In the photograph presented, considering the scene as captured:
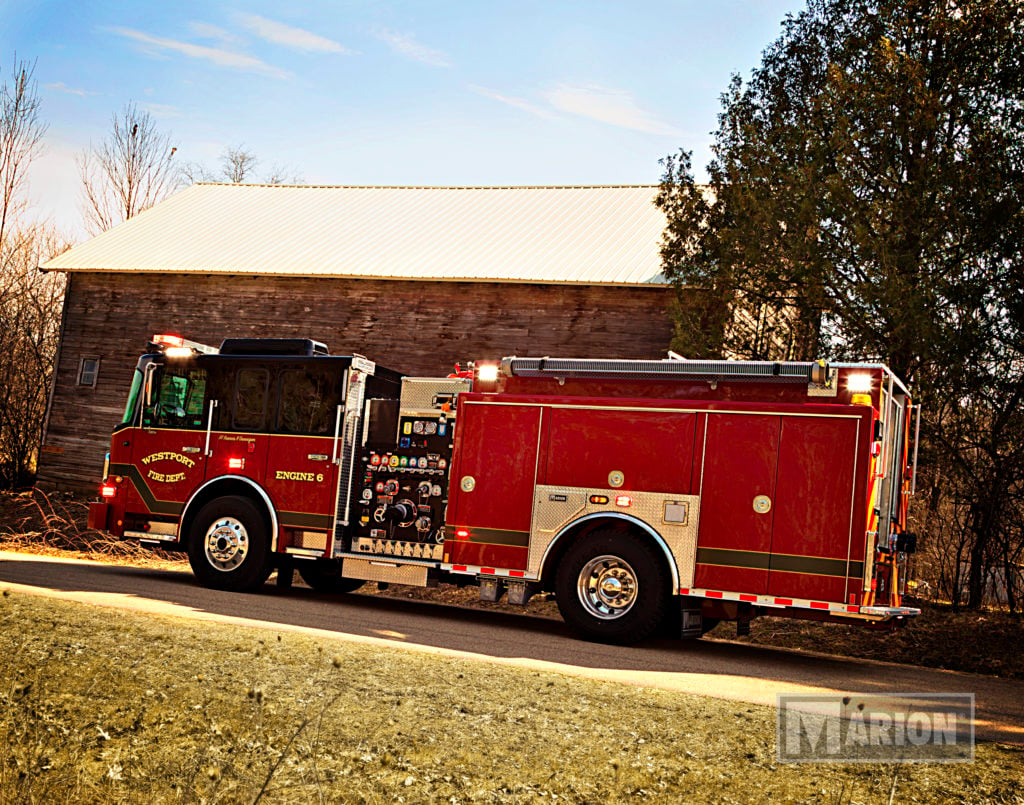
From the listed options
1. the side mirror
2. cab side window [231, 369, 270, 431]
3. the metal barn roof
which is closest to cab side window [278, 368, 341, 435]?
cab side window [231, 369, 270, 431]

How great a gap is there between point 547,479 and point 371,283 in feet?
41.6

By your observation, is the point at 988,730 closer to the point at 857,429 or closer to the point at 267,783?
the point at 857,429

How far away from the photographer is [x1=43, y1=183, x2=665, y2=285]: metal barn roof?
22.2 meters

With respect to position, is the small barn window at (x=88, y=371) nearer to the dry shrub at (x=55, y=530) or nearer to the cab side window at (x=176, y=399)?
the dry shrub at (x=55, y=530)

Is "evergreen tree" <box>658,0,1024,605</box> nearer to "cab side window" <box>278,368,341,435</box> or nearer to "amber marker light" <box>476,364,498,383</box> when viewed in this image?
"amber marker light" <box>476,364,498,383</box>

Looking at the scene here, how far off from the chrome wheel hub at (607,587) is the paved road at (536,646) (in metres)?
0.41

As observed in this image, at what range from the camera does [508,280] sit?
21547 millimetres

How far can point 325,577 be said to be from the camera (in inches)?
596

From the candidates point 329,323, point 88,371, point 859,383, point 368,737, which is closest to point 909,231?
point 859,383

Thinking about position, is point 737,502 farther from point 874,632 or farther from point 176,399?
point 176,399

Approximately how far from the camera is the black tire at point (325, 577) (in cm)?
1457

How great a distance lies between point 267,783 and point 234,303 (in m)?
20.1

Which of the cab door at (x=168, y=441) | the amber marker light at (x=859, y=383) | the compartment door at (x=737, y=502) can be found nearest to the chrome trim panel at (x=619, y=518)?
the compartment door at (x=737, y=502)

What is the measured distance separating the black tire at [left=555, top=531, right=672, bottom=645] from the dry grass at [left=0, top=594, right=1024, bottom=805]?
2666mm
